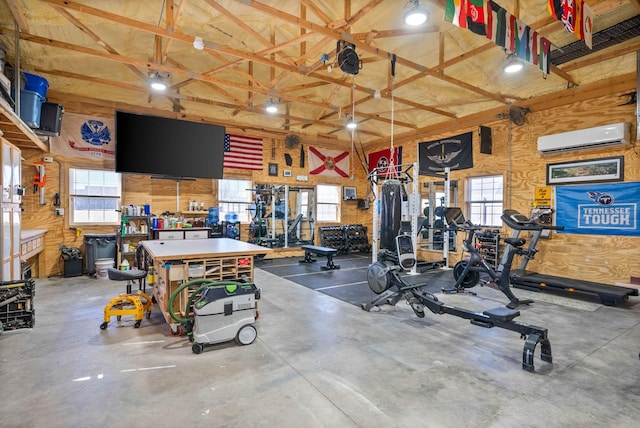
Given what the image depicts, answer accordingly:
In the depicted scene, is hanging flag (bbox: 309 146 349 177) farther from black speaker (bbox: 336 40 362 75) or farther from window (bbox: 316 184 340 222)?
black speaker (bbox: 336 40 362 75)

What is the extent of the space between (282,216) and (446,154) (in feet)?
16.2

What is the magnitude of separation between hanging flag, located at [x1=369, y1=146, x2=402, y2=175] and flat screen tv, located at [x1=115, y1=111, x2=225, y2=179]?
16.0ft

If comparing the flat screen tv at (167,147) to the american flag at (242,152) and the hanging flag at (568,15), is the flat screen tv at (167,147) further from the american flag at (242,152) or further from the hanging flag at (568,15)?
the hanging flag at (568,15)

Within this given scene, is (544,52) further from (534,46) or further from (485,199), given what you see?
(485,199)

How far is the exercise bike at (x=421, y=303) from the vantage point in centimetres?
293

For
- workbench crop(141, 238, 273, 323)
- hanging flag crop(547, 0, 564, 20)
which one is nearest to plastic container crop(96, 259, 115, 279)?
workbench crop(141, 238, 273, 323)

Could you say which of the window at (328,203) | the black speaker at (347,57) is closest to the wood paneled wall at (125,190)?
the window at (328,203)

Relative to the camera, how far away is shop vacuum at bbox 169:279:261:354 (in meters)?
3.10

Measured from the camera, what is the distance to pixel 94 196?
703cm

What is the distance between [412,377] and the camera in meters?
2.67

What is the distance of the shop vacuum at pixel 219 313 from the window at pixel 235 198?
18.2 ft

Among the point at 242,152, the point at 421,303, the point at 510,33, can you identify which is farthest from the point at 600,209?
the point at 242,152

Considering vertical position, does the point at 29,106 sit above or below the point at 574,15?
below

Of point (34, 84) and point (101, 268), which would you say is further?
point (101, 268)
